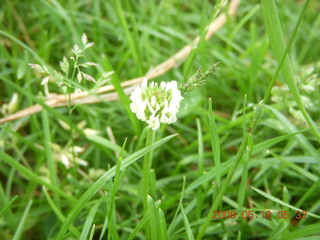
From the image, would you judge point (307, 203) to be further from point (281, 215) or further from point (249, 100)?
point (249, 100)

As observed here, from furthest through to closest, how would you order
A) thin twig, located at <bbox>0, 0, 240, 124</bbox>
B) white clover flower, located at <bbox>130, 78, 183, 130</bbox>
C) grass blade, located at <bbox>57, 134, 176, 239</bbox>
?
1. thin twig, located at <bbox>0, 0, 240, 124</bbox>
2. grass blade, located at <bbox>57, 134, 176, 239</bbox>
3. white clover flower, located at <bbox>130, 78, 183, 130</bbox>

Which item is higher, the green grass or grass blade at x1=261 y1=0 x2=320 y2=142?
grass blade at x1=261 y1=0 x2=320 y2=142

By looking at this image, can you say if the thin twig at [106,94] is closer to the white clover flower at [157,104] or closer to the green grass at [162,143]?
the green grass at [162,143]

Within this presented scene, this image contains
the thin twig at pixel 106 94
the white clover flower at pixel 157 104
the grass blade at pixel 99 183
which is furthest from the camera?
the thin twig at pixel 106 94

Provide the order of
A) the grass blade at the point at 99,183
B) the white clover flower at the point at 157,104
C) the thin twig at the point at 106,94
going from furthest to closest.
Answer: the thin twig at the point at 106,94 < the grass blade at the point at 99,183 < the white clover flower at the point at 157,104

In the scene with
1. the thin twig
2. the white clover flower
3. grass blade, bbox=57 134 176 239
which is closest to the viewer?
the white clover flower

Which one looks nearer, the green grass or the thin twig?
the green grass

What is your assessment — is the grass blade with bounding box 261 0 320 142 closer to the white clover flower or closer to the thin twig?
the white clover flower

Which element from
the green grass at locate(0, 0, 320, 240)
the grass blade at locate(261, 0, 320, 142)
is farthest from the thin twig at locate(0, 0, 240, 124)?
the grass blade at locate(261, 0, 320, 142)

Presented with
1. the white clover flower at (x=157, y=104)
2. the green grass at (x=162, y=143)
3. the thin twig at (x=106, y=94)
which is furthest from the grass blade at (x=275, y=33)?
the thin twig at (x=106, y=94)
